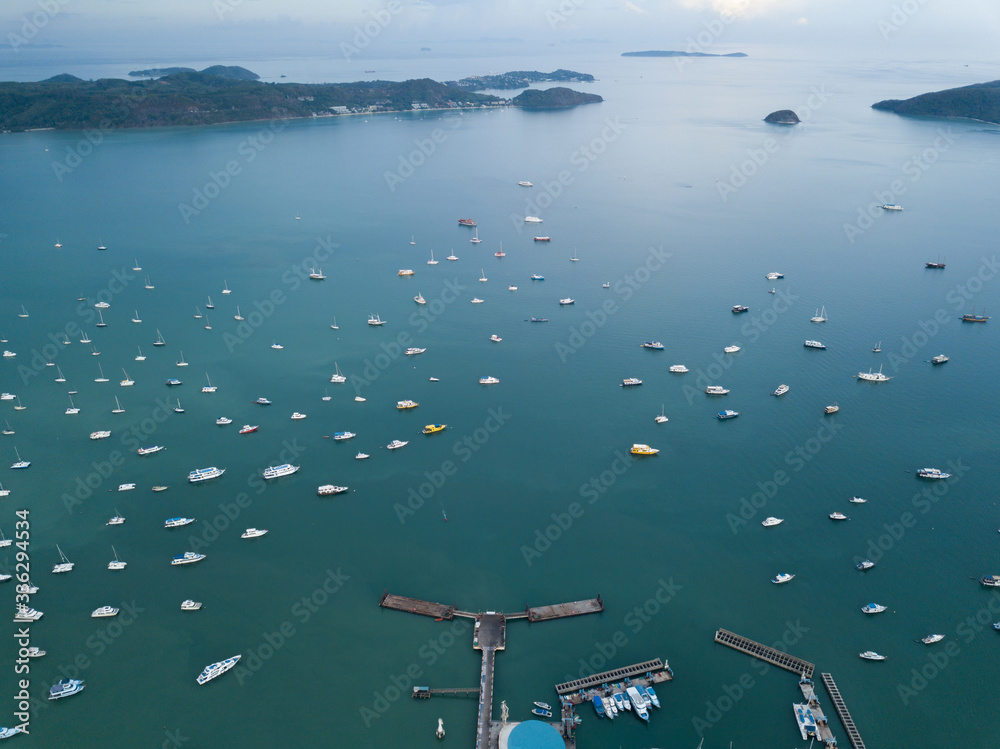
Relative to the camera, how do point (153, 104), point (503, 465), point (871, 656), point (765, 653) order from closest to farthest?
point (871, 656), point (765, 653), point (503, 465), point (153, 104)

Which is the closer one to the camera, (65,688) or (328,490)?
(65,688)

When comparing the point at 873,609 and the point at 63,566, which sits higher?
the point at 63,566

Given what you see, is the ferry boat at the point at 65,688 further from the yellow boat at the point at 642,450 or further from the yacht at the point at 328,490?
the yellow boat at the point at 642,450

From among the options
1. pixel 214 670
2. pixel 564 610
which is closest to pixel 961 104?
pixel 564 610

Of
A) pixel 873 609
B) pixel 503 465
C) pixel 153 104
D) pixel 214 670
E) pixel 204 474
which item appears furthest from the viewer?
pixel 153 104

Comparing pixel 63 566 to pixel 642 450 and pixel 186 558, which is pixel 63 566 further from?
pixel 642 450

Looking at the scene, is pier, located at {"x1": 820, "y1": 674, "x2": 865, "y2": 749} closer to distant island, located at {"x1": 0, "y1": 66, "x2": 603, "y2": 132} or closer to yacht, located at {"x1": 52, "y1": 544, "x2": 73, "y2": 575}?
yacht, located at {"x1": 52, "y1": 544, "x2": 73, "y2": 575}

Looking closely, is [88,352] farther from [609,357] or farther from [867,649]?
[867,649]
